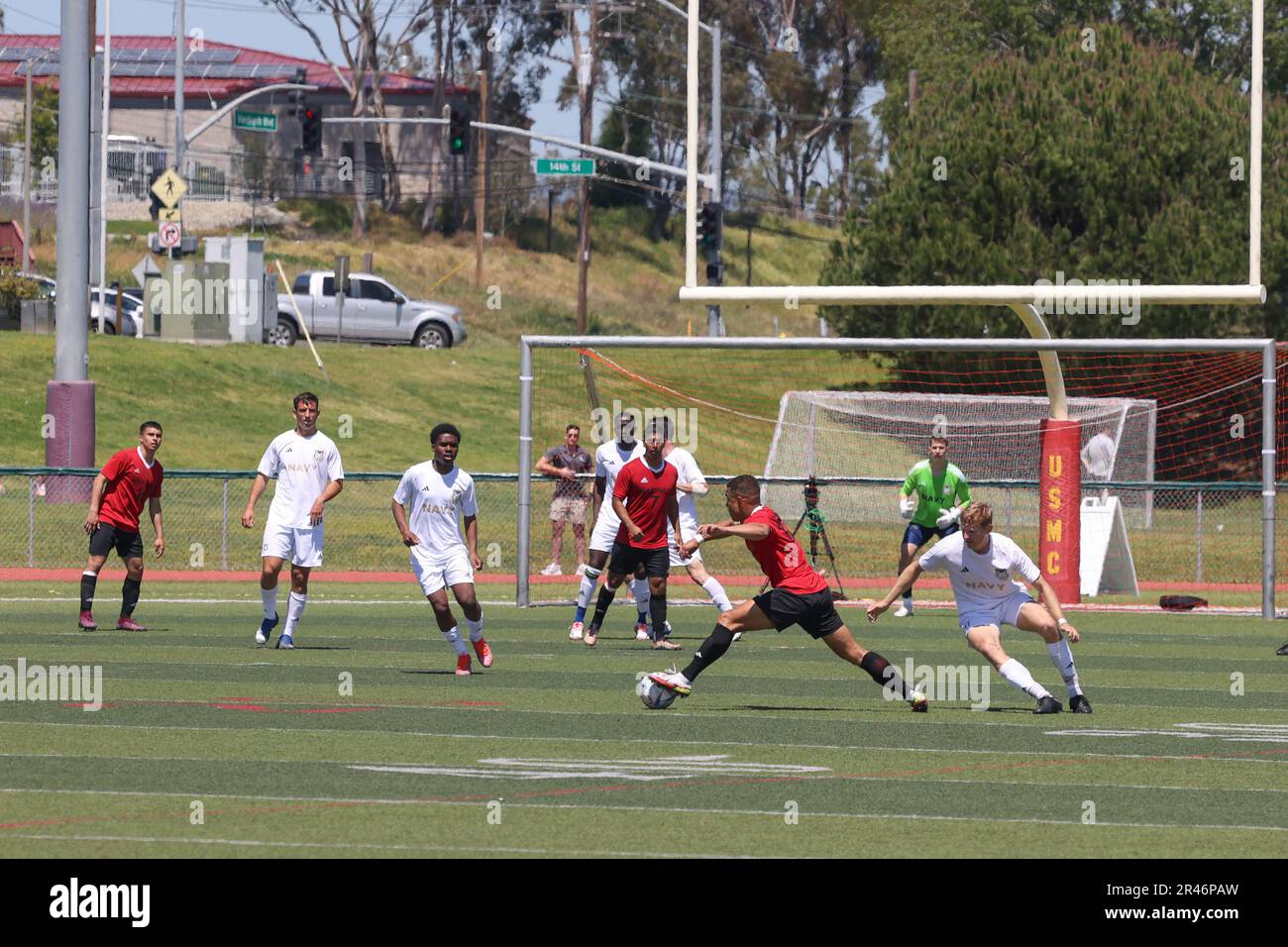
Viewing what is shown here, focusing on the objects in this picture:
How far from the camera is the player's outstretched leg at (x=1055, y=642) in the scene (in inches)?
562

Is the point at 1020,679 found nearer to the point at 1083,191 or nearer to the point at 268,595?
the point at 268,595

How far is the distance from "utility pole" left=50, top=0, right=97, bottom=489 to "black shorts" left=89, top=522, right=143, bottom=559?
1039cm

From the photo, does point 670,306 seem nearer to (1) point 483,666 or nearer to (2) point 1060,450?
(2) point 1060,450

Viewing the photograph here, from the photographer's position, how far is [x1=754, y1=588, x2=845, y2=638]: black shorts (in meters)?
14.1

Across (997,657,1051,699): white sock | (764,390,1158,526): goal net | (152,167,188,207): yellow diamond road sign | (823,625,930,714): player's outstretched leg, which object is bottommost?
(997,657,1051,699): white sock

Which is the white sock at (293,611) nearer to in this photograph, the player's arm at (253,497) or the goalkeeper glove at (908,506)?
the player's arm at (253,497)

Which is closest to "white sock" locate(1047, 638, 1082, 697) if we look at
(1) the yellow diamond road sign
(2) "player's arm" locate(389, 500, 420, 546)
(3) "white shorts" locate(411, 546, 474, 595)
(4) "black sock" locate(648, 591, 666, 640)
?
(3) "white shorts" locate(411, 546, 474, 595)

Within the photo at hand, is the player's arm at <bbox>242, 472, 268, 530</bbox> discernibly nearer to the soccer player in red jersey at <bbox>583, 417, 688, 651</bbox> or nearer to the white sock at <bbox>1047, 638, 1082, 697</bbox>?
the soccer player in red jersey at <bbox>583, 417, 688, 651</bbox>

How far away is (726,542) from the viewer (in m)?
32.1

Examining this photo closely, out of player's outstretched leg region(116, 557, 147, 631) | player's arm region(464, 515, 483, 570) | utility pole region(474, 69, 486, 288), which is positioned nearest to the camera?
player's arm region(464, 515, 483, 570)

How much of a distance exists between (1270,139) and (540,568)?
22.4 m

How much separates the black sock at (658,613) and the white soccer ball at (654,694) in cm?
454

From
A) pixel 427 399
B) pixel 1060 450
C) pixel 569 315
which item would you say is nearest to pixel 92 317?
pixel 427 399
